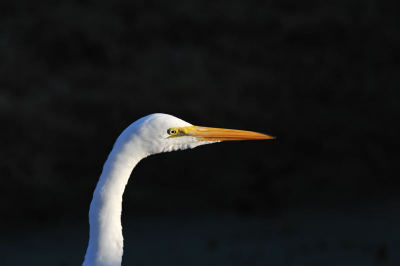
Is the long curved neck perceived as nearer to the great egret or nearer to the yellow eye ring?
the great egret

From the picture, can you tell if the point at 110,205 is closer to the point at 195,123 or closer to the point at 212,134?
the point at 212,134

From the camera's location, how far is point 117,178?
1633 mm

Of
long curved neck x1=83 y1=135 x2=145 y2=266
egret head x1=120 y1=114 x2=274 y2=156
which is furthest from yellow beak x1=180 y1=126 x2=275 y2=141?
long curved neck x1=83 y1=135 x2=145 y2=266

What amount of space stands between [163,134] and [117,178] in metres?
0.19

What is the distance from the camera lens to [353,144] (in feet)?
16.3

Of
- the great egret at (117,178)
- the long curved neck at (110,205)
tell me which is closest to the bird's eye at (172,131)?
the great egret at (117,178)

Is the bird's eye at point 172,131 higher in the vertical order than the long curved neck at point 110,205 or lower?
higher

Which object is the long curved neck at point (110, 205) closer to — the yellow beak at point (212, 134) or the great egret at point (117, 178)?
the great egret at point (117, 178)

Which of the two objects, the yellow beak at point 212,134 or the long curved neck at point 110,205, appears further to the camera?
the yellow beak at point 212,134

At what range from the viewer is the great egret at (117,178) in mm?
1634

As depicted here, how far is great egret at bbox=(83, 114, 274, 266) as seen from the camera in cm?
163

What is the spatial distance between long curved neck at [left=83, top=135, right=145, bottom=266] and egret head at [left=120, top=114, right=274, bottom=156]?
0.11 ft

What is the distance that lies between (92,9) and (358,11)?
304cm

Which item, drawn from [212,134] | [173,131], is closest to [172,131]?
[173,131]
